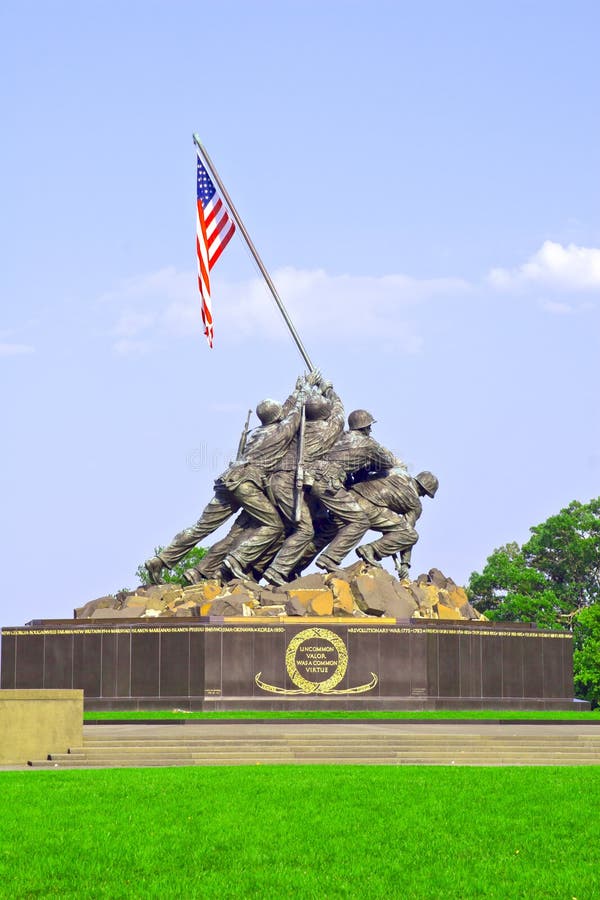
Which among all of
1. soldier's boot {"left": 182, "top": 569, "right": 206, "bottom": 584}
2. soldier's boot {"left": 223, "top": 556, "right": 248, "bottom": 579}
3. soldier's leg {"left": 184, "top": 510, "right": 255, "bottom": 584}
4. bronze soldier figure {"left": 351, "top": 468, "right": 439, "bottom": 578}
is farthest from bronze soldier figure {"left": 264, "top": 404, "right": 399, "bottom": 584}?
soldier's boot {"left": 182, "top": 569, "right": 206, "bottom": 584}

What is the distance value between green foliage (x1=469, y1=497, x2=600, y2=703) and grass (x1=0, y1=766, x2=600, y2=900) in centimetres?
3970

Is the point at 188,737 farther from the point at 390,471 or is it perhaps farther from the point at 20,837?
the point at 390,471

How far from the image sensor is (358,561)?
111 ft

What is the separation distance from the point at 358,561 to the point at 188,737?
15.0m

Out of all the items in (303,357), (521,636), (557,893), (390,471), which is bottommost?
(557,893)

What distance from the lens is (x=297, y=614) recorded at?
3042 cm

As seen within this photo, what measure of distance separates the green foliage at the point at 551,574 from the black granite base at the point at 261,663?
80.7 ft

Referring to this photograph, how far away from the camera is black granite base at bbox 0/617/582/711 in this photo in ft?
95.2

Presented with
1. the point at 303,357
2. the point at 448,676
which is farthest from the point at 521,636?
the point at 303,357

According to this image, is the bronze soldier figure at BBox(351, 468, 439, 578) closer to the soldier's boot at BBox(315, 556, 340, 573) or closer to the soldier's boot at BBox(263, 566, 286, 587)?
the soldier's boot at BBox(315, 556, 340, 573)

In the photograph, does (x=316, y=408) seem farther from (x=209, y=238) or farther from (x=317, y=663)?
(x=317, y=663)

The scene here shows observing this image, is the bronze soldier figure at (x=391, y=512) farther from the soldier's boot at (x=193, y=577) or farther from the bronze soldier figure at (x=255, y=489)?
the soldier's boot at (x=193, y=577)

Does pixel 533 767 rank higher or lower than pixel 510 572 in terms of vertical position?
lower

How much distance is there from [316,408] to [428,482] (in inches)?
137
